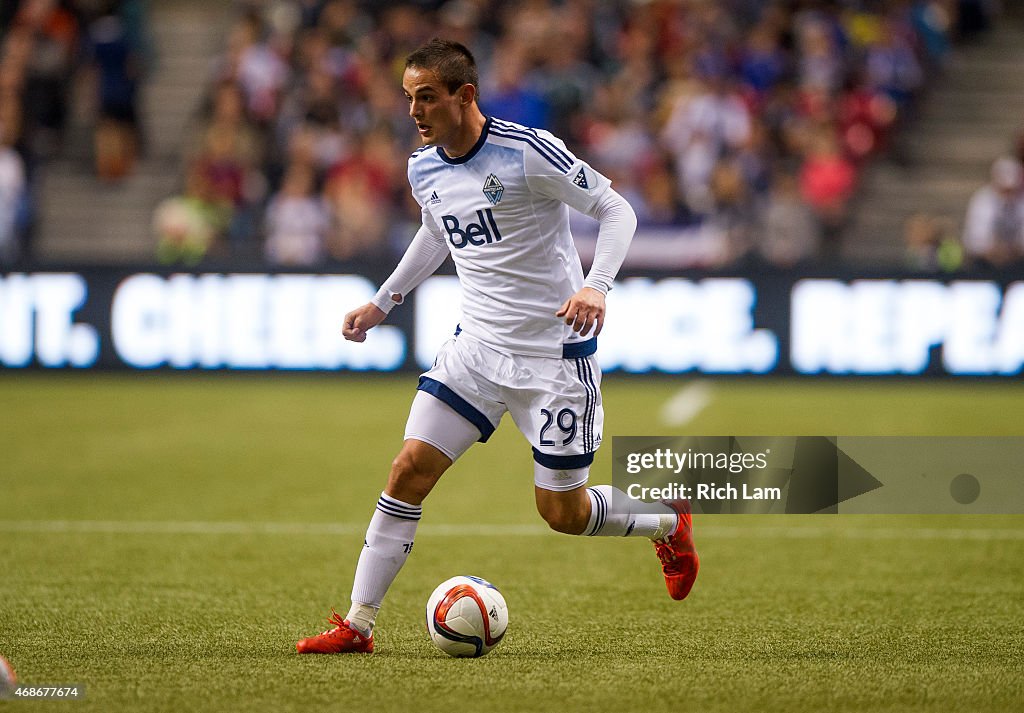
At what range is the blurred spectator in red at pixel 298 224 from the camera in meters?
15.2

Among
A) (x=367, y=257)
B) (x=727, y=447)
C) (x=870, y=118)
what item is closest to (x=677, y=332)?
(x=367, y=257)

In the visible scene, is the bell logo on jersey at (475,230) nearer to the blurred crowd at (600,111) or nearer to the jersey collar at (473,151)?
the jersey collar at (473,151)

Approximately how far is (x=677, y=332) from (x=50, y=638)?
30.6ft

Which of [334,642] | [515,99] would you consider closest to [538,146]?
[334,642]

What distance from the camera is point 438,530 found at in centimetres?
781

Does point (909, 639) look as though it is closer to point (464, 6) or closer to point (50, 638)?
point (50, 638)

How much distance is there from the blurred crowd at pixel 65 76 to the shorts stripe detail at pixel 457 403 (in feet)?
41.5

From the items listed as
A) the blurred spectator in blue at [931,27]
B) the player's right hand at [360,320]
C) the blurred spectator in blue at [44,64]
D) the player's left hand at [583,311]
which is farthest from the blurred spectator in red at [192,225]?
the player's left hand at [583,311]

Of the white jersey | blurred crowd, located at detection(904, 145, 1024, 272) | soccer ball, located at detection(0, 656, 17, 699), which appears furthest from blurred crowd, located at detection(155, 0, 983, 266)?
soccer ball, located at detection(0, 656, 17, 699)

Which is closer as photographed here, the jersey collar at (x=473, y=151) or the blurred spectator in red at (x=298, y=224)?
the jersey collar at (x=473, y=151)

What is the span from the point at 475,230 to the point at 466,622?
140 cm

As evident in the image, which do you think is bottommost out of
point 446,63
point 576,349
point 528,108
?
point 576,349

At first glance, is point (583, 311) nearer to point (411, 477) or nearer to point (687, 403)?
point (411, 477)

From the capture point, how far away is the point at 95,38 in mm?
17766
